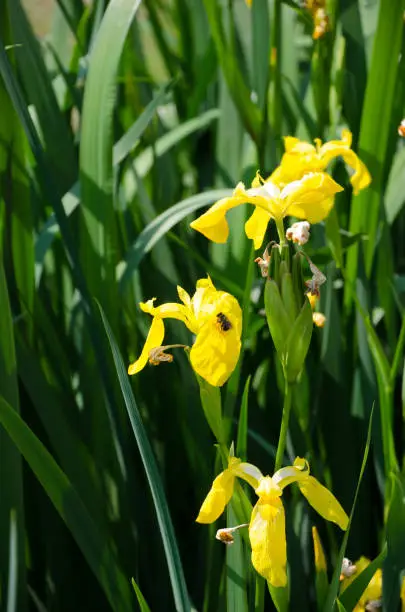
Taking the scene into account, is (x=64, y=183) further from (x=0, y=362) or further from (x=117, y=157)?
(x=0, y=362)

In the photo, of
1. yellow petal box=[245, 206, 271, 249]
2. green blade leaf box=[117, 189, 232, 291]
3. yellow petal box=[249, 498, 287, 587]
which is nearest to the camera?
yellow petal box=[249, 498, 287, 587]

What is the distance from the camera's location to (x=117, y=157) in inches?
41.5

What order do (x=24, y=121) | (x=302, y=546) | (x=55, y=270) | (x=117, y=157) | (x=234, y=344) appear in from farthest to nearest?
(x=55, y=270)
(x=117, y=157)
(x=302, y=546)
(x=24, y=121)
(x=234, y=344)

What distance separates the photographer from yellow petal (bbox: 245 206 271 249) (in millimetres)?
653

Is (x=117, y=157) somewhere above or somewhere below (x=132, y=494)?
above

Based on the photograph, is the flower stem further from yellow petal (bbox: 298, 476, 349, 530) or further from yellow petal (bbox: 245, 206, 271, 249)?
yellow petal (bbox: 245, 206, 271, 249)

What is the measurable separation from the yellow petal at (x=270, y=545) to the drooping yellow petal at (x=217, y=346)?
90 mm

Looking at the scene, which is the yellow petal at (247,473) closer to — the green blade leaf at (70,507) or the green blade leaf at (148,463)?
the green blade leaf at (148,463)

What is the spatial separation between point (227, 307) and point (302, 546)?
41cm

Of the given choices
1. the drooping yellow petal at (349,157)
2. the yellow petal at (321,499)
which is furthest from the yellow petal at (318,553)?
the drooping yellow petal at (349,157)

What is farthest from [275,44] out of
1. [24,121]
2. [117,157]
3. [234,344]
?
[234,344]

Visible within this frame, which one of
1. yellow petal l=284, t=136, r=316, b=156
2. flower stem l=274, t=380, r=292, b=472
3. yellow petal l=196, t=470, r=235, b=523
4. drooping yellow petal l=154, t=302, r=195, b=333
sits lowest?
yellow petal l=196, t=470, r=235, b=523

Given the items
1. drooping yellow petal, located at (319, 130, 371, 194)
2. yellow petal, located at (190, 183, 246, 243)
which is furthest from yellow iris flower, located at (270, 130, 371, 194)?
yellow petal, located at (190, 183, 246, 243)

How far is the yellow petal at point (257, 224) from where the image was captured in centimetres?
65
